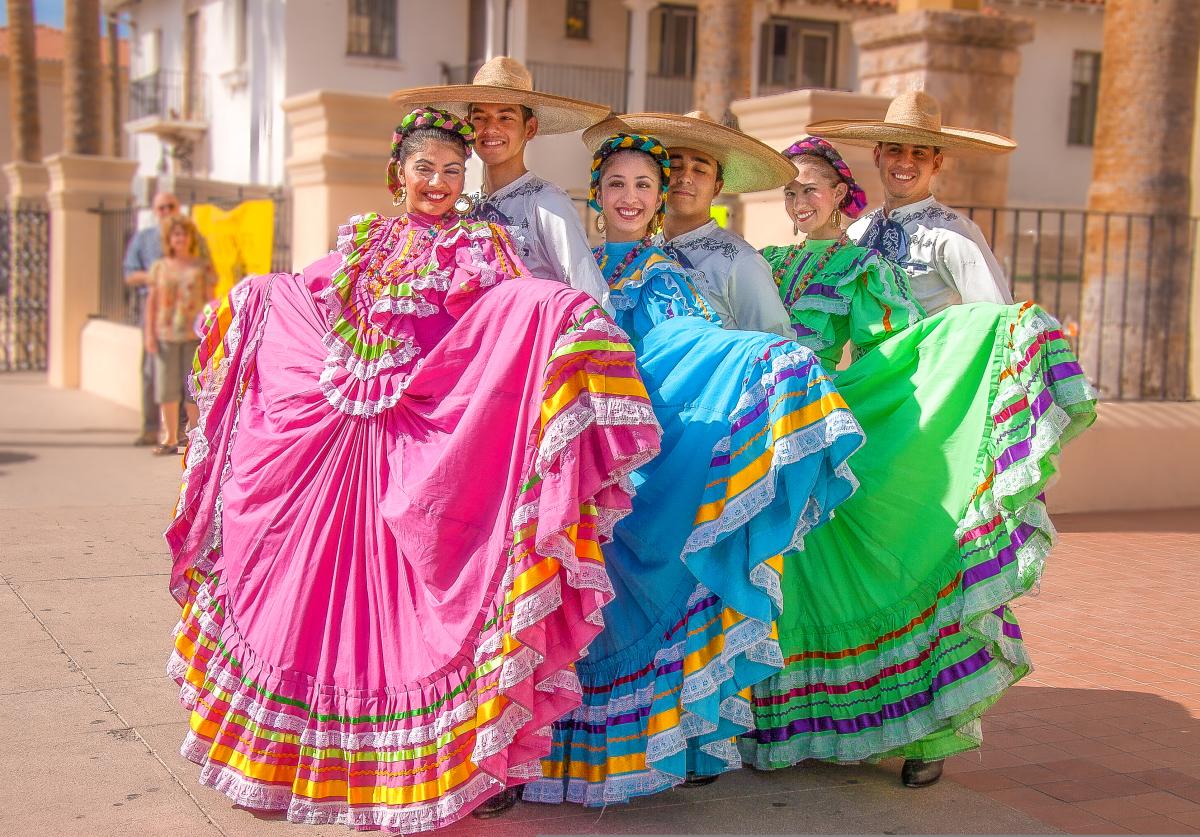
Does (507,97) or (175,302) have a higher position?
(507,97)

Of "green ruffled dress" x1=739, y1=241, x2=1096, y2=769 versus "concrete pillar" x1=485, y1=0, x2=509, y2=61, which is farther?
"concrete pillar" x1=485, y1=0, x2=509, y2=61

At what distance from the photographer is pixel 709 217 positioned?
16.3 feet

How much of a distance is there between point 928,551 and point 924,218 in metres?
1.38

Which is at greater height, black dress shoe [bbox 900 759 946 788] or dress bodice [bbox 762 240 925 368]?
dress bodice [bbox 762 240 925 368]

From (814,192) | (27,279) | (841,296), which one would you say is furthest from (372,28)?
(841,296)

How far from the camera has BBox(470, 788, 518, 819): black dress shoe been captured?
4008mm

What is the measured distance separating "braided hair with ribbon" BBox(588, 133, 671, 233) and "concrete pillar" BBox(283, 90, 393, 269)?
5659mm

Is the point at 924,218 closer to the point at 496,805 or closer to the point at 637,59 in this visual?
the point at 496,805

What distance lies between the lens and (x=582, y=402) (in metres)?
3.76

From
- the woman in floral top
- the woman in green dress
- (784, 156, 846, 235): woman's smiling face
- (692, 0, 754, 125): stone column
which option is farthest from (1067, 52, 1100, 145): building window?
the woman in green dress

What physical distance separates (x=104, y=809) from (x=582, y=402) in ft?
5.87

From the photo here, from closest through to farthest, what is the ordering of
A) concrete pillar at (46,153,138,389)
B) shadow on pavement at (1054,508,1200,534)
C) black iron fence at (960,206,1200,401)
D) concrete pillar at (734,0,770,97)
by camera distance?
shadow on pavement at (1054,508,1200,534) → black iron fence at (960,206,1200,401) → concrete pillar at (46,153,138,389) → concrete pillar at (734,0,770,97)

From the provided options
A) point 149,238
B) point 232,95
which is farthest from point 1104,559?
point 232,95

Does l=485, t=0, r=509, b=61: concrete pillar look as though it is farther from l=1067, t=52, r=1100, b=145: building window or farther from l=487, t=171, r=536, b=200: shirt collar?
l=487, t=171, r=536, b=200: shirt collar
